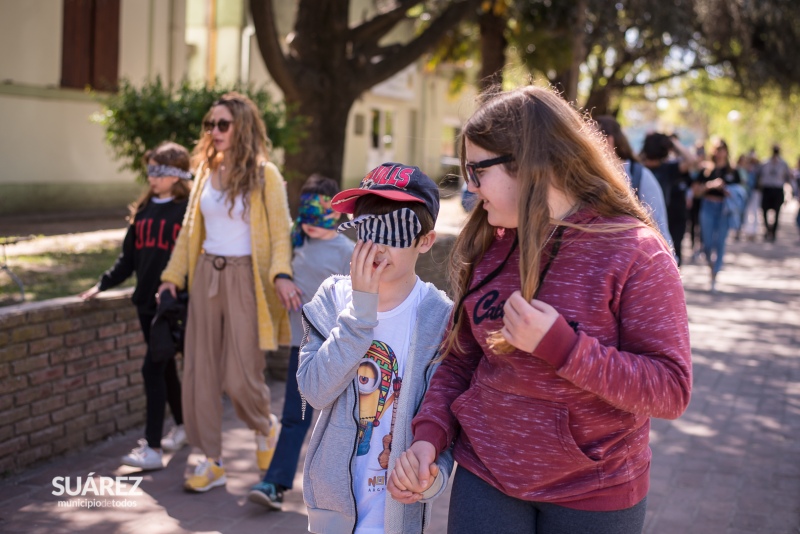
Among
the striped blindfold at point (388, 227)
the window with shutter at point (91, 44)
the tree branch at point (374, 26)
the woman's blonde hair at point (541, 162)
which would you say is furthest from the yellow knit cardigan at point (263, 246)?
the window with shutter at point (91, 44)

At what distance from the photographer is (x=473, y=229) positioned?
2656 mm

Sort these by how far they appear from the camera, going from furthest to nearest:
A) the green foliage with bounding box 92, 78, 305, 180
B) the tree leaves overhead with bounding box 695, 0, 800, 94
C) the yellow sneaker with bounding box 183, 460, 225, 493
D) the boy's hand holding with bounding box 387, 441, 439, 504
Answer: the tree leaves overhead with bounding box 695, 0, 800, 94 < the green foliage with bounding box 92, 78, 305, 180 < the yellow sneaker with bounding box 183, 460, 225, 493 < the boy's hand holding with bounding box 387, 441, 439, 504

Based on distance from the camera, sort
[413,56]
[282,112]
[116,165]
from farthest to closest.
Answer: [116,165] < [413,56] < [282,112]

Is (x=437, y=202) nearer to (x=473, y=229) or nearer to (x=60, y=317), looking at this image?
(x=473, y=229)

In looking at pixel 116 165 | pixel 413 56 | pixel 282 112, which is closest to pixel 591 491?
pixel 282 112

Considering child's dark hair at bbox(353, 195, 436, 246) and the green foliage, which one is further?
the green foliage

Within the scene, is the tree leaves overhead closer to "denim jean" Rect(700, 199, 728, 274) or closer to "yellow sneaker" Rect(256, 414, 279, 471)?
"denim jean" Rect(700, 199, 728, 274)

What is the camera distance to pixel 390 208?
277cm

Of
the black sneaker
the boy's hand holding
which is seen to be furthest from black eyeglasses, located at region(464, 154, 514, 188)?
the black sneaker

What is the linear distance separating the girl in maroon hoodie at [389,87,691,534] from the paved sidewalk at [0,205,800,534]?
8.03ft

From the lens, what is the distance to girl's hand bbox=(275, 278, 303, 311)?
16.3 ft

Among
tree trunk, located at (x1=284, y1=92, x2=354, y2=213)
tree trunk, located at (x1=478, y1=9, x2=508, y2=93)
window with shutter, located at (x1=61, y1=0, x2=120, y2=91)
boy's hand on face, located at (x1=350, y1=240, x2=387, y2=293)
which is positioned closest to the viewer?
boy's hand on face, located at (x1=350, y1=240, x2=387, y2=293)

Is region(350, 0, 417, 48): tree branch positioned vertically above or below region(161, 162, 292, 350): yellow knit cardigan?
above

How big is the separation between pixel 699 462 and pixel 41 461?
4.05m
